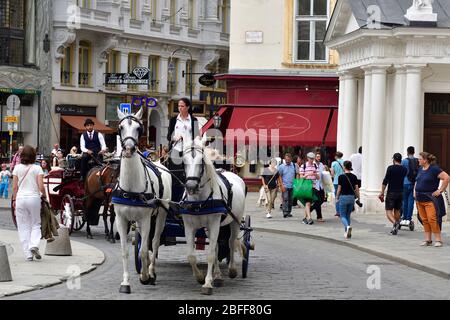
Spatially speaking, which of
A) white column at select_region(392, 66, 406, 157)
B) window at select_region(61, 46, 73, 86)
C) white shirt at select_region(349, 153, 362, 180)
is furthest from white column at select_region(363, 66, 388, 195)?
window at select_region(61, 46, 73, 86)

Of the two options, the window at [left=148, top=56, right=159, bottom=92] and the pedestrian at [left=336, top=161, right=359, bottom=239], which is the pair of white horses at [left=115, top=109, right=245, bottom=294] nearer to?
the pedestrian at [left=336, top=161, right=359, bottom=239]

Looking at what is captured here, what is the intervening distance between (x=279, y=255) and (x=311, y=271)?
2928 mm

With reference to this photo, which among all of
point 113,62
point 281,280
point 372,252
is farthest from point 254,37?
point 281,280

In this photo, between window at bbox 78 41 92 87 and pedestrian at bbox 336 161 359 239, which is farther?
window at bbox 78 41 92 87

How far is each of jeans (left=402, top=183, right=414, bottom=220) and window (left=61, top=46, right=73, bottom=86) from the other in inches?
1259

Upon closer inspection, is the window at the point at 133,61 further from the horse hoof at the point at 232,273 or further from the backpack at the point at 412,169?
the horse hoof at the point at 232,273

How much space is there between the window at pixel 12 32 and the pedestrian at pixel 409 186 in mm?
29862

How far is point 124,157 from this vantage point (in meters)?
14.7

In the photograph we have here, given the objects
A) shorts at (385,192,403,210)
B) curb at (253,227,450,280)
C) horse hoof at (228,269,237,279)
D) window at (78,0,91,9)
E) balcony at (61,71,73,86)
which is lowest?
curb at (253,227,450,280)

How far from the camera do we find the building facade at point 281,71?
44688 mm

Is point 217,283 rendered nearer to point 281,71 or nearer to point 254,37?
point 281,71

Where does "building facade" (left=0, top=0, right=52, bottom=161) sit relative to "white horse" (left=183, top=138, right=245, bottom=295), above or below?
above

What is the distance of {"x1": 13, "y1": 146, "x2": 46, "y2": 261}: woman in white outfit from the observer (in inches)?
699

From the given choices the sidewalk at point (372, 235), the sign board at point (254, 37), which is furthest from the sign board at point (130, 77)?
the sidewalk at point (372, 235)
